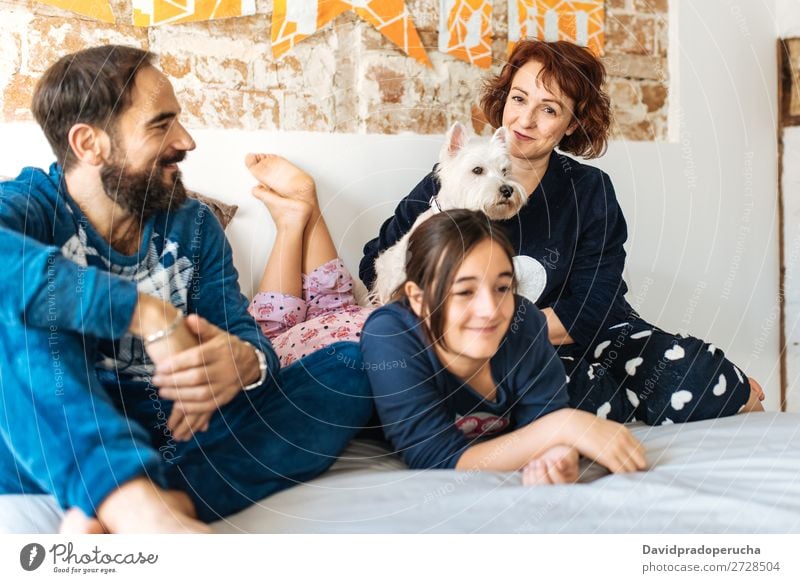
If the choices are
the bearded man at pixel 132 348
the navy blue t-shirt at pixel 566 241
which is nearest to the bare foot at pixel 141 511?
the bearded man at pixel 132 348

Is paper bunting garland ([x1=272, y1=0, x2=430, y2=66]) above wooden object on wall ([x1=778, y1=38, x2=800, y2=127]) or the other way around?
above

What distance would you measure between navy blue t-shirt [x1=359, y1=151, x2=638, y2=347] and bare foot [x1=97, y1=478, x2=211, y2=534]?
14.6 inches

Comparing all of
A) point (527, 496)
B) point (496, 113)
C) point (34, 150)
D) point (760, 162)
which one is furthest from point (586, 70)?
point (34, 150)

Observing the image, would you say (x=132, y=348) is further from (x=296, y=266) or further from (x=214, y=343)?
(x=296, y=266)

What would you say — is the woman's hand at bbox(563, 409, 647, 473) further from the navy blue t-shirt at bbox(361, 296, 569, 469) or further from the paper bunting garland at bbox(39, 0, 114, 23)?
the paper bunting garland at bbox(39, 0, 114, 23)

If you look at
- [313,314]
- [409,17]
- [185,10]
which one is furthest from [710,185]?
[185,10]

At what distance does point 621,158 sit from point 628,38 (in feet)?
0.55

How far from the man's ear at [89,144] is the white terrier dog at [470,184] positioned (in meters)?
0.32

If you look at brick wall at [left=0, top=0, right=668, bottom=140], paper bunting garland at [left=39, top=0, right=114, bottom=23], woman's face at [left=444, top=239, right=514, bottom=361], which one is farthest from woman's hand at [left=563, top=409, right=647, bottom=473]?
paper bunting garland at [left=39, top=0, right=114, bottom=23]

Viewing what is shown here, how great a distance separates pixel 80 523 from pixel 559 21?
85 centimetres

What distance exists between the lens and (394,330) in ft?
2.72

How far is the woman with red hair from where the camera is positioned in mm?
977

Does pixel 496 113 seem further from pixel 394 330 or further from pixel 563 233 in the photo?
pixel 394 330

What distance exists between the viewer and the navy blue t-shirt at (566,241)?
0.96m
